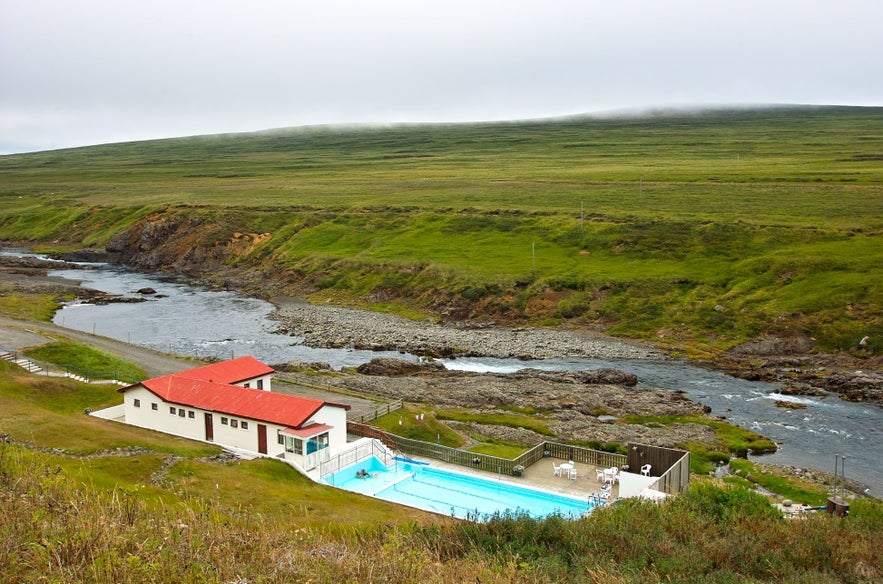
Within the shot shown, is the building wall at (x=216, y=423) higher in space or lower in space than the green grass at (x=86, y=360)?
higher

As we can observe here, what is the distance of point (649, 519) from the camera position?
21.9m

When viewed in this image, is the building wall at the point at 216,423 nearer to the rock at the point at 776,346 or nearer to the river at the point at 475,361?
the river at the point at 475,361

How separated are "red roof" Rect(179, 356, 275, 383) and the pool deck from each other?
11700mm

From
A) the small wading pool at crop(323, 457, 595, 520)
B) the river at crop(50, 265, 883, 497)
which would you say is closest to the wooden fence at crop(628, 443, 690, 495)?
the small wading pool at crop(323, 457, 595, 520)

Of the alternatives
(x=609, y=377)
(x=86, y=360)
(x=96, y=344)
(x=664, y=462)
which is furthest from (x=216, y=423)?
(x=609, y=377)

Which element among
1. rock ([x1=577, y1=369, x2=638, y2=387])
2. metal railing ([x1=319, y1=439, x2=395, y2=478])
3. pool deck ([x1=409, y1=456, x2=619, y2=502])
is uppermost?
metal railing ([x1=319, y1=439, x2=395, y2=478])

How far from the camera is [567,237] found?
336 ft

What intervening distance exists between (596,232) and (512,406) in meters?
52.0

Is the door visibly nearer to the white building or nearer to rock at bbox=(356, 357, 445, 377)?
the white building

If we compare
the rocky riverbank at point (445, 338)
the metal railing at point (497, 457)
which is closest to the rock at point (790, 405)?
the rocky riverbank at point (445, 338)

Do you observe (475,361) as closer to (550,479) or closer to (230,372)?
(230,372)

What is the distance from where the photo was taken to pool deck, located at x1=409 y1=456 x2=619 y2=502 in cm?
3519

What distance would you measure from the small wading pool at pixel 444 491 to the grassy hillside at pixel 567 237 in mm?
41050

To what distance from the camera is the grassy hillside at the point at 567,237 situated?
255ft
